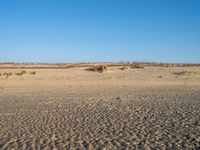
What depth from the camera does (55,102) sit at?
1984cm

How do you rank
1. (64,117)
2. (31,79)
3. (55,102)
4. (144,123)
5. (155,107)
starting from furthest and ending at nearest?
(31,79)
(55,102)
(155,107)
(64,117)
(144,123)

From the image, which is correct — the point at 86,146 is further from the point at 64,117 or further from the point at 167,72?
the point at 167,72

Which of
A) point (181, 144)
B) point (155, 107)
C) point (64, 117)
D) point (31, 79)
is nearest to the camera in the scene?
point (181, 144)

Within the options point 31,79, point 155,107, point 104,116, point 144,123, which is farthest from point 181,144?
point 31,79

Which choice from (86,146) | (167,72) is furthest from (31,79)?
(86,146)

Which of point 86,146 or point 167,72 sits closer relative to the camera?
point 86,146

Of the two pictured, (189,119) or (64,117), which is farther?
(64,117)

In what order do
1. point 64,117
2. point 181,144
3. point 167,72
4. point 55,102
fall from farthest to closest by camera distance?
point 167,72 < point 55,102 < point 64,117 < point 181,144

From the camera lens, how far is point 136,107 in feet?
56.5

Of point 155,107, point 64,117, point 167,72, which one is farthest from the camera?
point 167,72

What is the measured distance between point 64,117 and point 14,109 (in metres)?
3.76

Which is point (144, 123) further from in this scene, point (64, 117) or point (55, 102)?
point (55, 102)

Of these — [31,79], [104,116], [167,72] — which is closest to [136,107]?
[104,116]

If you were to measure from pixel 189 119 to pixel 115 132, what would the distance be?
3465 mm
